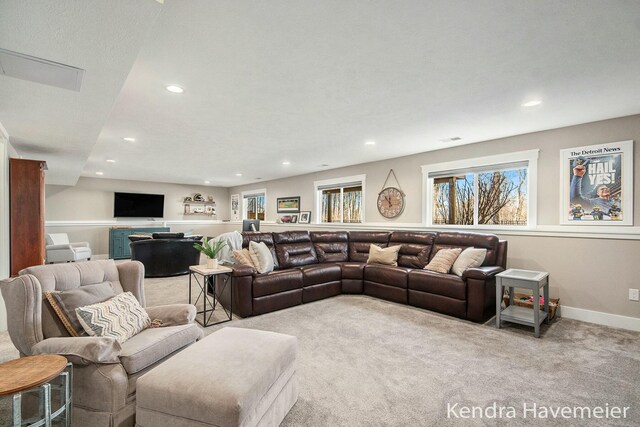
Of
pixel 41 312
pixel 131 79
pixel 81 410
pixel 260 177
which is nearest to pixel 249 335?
pixel 81 410

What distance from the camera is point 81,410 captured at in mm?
1624

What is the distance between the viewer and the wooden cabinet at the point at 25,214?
3.64m

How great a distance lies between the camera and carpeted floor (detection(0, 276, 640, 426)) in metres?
1.91

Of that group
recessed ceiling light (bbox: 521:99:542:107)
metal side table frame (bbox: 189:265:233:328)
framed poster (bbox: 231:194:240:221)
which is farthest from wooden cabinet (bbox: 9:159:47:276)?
framed poster (bbox: 231:194:240:221)

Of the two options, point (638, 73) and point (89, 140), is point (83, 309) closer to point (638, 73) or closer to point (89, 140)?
point (89, 140)

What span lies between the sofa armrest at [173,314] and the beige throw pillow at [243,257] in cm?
166

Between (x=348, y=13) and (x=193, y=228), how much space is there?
10266 mm

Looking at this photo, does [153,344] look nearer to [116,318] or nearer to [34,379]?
[116,318]

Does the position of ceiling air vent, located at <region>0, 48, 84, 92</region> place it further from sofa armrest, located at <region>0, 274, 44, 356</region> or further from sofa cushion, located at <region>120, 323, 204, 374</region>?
sofa cushion, located at <region>120, 323, 204, 374</region>

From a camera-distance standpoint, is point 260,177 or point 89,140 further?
point 260,177

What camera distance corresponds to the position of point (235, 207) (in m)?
11.0

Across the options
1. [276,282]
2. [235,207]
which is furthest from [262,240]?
[235,207]

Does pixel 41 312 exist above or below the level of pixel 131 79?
below

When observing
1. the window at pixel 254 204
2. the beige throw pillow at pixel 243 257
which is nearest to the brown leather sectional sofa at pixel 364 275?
the beige throw pillow at pixel 243 257
